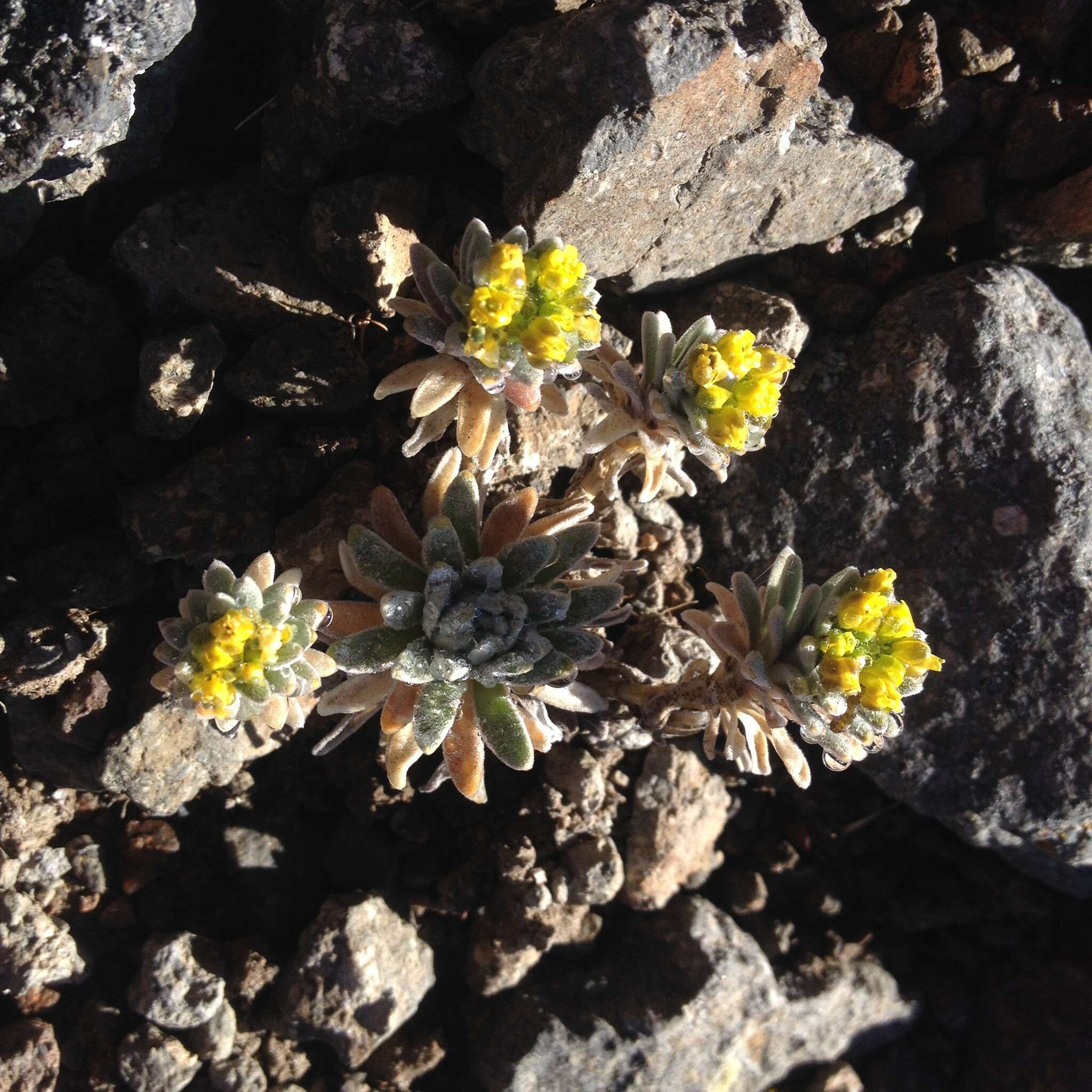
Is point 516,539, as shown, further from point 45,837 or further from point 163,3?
point 45,837

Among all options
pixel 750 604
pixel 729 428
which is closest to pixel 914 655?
pixel 750 604

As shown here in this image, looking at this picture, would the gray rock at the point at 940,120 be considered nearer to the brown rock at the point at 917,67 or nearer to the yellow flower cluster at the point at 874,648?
the brown rock at the point at 917,67

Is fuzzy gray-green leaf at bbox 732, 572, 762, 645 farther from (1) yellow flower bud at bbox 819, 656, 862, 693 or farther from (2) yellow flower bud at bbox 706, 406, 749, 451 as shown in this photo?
(2) yellow flower bud at bbox 706, 406, 749, 451

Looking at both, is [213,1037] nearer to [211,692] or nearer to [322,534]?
[211,692]

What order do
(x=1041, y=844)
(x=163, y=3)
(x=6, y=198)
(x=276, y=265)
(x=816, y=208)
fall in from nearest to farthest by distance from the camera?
(x=163, y=3)
(x=6, y=198)
(x=276, y=265)
(x=816, y=208)
(x=1041, y=844)

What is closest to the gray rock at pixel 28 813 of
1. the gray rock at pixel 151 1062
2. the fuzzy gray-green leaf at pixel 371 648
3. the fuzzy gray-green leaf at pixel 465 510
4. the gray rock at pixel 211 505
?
the gray rock at pixel 151 1062

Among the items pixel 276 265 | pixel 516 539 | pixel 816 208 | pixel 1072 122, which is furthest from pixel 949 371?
pixel 276 265
